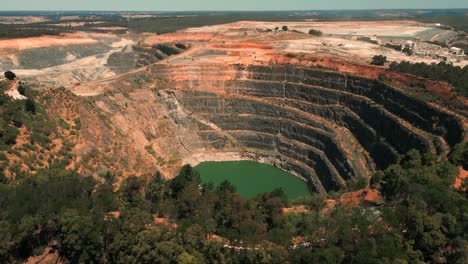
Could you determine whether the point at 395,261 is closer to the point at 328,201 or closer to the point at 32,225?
the point at 328,201

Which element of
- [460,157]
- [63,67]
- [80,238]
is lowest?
[80,238]

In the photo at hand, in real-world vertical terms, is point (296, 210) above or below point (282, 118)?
below

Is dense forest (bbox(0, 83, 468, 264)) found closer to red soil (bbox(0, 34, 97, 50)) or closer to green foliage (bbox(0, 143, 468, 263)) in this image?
green foliage (bbox(0, 143, 468, 263))

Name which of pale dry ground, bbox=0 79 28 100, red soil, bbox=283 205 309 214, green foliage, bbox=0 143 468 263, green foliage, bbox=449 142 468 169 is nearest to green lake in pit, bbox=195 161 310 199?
red soil, bbox=283 205 309 214

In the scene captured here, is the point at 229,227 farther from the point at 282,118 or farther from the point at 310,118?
the point at 282,118

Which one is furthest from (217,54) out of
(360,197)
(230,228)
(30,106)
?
(230,228)

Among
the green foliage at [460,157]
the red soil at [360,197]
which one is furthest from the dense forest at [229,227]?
the green foliage at [460,157]

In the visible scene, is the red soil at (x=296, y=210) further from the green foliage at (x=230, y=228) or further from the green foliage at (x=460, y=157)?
the green foliage at (x=460, y=157)
